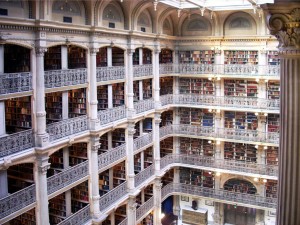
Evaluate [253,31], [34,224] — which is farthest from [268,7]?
[253,31]

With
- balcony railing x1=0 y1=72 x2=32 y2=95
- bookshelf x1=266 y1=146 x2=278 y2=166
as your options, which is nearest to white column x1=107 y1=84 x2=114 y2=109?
balcony railing x1=0 y1=72 x2=32 y2=95

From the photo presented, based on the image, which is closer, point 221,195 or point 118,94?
point 118,94

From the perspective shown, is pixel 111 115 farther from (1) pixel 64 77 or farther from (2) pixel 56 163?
(1) pixel 64 77

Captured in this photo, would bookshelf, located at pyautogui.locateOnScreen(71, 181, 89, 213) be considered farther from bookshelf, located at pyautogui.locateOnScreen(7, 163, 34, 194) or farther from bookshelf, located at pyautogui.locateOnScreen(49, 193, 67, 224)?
bookshelf, located at pyautogui.locateOnScreen(7, 163, 34, 194)

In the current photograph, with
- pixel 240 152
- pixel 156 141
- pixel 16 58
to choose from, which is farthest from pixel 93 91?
pixel 240 152

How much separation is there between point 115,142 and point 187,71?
5345 mm

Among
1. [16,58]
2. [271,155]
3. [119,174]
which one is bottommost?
[119,174]

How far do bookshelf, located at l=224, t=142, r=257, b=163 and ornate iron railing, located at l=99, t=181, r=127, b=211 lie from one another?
5.85 metres

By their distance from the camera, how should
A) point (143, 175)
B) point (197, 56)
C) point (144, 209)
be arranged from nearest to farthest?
point (143, 175) < point (144, 209) < point (197, 56)

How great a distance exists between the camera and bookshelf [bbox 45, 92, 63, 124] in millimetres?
10727

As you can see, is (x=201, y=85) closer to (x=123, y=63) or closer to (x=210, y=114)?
(x=210, y=114)

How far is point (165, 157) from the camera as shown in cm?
1675

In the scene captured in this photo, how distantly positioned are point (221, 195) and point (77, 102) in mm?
8450

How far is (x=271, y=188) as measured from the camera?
1641cm
